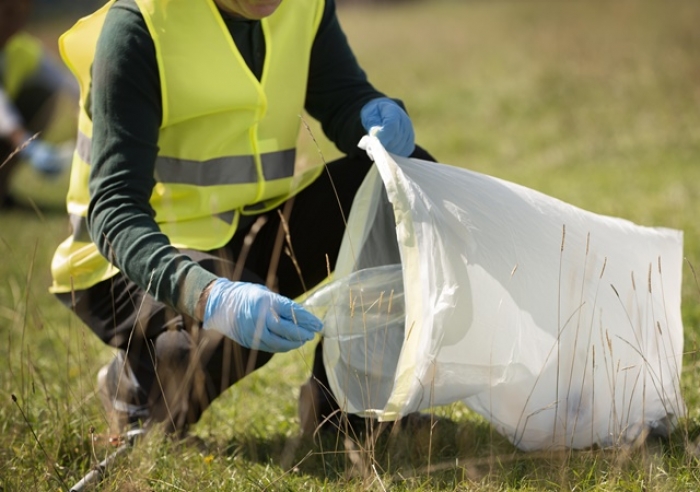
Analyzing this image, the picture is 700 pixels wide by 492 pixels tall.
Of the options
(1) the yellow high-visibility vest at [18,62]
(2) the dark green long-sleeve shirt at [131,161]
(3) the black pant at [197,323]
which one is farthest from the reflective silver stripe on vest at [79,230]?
(1) the yellow high-visibility vest at [18,62]

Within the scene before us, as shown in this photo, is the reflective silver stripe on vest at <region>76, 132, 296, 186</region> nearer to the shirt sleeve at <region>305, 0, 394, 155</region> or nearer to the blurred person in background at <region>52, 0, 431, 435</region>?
the blurred person in background at <region>52, 0, 431, 435</region>

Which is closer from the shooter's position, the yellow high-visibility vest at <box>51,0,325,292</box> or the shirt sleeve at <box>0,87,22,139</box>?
the yellow high-visibility vest at <box>51,0,325,292</box>

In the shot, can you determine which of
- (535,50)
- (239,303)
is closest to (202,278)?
(239,303)

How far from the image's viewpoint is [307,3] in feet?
7.36

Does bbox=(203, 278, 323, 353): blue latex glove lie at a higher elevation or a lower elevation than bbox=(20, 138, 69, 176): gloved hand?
higher

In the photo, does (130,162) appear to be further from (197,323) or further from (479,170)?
(479,170)

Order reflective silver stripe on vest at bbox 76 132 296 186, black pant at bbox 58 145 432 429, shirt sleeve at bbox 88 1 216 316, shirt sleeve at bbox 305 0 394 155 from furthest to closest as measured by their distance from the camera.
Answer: shirt sleeve at bbox 305 0 394 155 → reflective silver stripe on vest at bbox 76 132 296 186 → black pant at bbox 58 145 432 429 → shirt sleeve at bbox 88 1 216 316

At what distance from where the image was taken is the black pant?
205 centimetres

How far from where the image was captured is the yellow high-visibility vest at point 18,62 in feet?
18.3

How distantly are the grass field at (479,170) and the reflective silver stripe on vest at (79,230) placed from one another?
0.26 feet

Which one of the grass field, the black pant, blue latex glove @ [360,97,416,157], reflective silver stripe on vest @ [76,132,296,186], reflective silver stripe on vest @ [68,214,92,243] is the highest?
blue latex glove @ [360,97,416,157]

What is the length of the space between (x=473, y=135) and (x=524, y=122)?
381 millimetres

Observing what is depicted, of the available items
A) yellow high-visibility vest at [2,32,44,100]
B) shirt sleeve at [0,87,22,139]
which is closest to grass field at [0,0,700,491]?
shirt sleeve at [0,87,22,139]

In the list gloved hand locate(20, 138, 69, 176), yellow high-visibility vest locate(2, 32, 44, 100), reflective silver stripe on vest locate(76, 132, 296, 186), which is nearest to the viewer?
reflective silver stripe on vest locate(76, 132, 296, 186)
